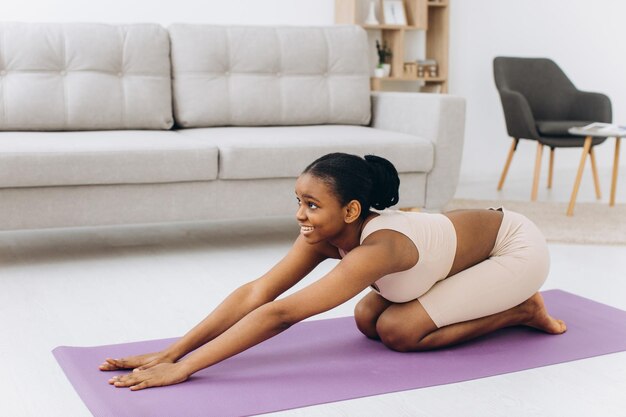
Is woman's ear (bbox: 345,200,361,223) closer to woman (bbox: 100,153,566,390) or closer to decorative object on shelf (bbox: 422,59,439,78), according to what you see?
woman (bbox: 100,153,566,390)

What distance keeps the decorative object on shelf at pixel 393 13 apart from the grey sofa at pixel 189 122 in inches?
34.8

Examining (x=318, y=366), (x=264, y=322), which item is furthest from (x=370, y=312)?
(x=264, y=322)

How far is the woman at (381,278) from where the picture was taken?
197 cm

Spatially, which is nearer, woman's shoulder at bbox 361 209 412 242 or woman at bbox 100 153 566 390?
woman at bbox 100 153 566 390

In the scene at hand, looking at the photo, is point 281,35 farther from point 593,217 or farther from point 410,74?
point 593,217

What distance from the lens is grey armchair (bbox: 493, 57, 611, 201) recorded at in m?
5.04

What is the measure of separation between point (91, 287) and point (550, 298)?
4.92ft

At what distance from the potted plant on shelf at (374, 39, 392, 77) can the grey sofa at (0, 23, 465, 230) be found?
0.82m

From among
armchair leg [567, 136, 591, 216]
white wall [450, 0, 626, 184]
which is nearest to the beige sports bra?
armchair leg [567, 136, 591, 216]

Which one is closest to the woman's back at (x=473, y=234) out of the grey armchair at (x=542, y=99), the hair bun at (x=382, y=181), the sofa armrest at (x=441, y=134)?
the hair bun at (x=382, y=181)

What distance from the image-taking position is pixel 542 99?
542 cm

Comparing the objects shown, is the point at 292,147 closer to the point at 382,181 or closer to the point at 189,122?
the point at 189,122

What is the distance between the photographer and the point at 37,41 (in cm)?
371

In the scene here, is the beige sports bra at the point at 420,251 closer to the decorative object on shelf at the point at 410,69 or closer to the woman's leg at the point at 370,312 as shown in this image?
the woman's leg at the point at 370,312
